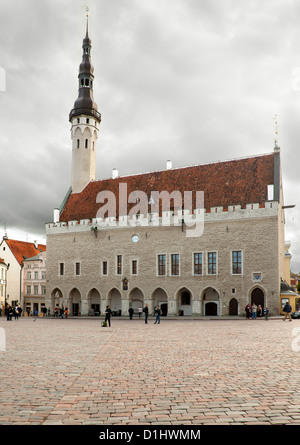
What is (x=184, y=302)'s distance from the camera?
39844 millimetres

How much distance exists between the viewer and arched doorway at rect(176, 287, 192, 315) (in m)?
39.3

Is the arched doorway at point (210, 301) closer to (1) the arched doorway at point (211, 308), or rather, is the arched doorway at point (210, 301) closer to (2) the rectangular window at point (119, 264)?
(1) the arched doorway at point (211, 308)

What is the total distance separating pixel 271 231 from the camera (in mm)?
35688

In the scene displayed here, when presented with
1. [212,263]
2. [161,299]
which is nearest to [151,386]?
[212,263]

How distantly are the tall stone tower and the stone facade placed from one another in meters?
7.02

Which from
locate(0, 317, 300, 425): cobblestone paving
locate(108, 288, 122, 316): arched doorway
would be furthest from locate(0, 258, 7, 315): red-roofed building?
locate(0, 317, 300, 425): cobblestone paving

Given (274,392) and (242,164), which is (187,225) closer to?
(242,164)

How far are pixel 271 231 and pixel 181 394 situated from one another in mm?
30711

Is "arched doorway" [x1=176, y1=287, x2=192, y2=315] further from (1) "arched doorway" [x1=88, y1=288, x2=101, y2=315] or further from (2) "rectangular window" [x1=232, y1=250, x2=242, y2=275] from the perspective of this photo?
(1) "arched doorway" [x1=88, y1=288, x2=101, y2=315]

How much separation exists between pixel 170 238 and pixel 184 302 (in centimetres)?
617

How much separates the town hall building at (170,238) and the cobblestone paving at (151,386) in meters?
24.7

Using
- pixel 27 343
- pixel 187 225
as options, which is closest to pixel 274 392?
pixel 27 343

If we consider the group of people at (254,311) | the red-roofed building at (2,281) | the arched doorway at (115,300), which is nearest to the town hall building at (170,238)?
the arched doorway at (115,300)

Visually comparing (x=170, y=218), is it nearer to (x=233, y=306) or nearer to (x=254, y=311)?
(x=233, y=306)
